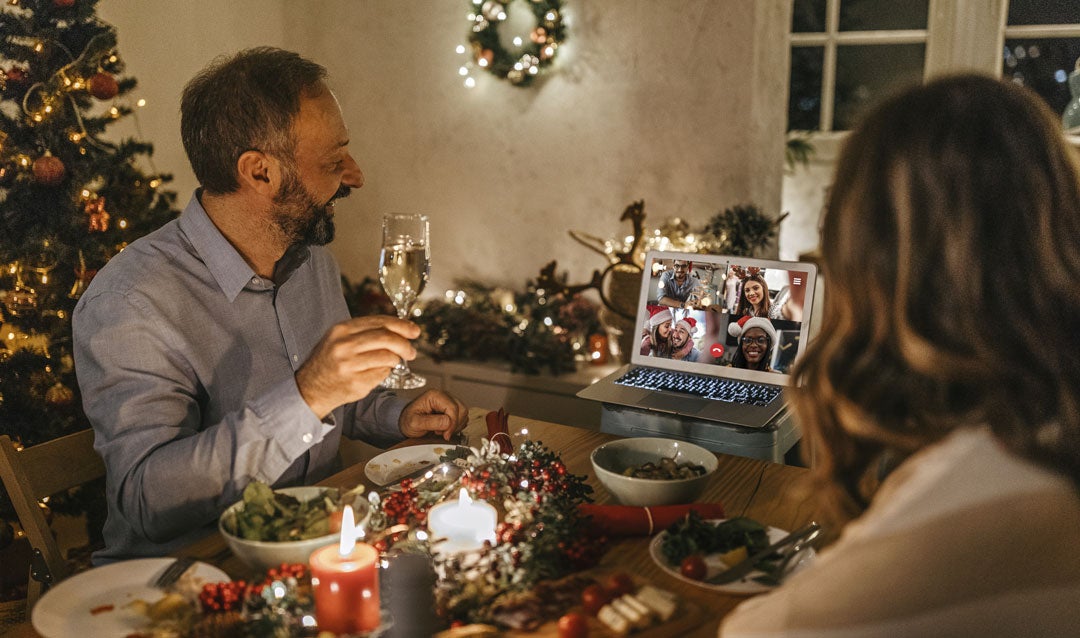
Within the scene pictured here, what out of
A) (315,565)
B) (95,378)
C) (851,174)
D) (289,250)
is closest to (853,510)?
(851,174)

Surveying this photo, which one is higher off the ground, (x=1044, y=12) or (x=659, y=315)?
(x=1044, y=12)

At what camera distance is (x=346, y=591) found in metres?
0.82

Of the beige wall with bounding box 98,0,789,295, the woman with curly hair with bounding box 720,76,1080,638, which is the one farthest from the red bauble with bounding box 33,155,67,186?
the woman with curly hair with bounding box 720,76,1080,638

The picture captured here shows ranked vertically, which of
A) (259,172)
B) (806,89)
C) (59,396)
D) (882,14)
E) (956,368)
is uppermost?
(882,14)

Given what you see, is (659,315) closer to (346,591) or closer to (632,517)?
(632,517)

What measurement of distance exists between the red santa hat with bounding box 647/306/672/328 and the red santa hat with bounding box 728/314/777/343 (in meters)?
0.15

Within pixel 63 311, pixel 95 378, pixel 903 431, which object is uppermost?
pixel 903 431

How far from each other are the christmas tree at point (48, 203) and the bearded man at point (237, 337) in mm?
1100

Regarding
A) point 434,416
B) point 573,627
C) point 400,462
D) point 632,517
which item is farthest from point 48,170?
point 573,627

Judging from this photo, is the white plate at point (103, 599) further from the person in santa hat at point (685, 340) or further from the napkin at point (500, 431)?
the person in santa hat at point (685, 340)

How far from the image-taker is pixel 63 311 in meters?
2.51

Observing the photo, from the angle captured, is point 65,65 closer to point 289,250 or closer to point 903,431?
point 289,250

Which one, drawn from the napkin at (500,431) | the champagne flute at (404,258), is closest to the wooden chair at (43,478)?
the champagne flute at (404,258)

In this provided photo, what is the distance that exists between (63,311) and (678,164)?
2.32 m
